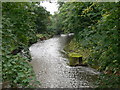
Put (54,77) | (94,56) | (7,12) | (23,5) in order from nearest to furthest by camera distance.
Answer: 1. (94,56)
2. (7,12)
3. (23,5)
4. (54,77)

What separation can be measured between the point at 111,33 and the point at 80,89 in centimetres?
175

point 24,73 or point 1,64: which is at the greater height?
point 1,64

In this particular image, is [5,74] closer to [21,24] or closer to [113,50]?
[21,24]

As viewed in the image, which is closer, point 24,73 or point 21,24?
point 24,73

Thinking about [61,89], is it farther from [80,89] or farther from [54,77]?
[54,77]

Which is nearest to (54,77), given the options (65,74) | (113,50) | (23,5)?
(65,74)

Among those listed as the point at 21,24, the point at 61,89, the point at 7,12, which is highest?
the point at 7,12

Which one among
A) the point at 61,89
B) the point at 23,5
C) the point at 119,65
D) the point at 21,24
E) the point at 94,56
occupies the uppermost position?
the point at 23,5

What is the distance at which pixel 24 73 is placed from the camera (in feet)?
7.05

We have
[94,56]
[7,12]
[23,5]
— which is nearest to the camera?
[94,56]

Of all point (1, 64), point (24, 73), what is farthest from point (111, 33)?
point (1, 64)

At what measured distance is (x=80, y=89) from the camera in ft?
10.6

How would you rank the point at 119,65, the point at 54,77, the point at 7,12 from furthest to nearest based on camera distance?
1. the point at 54,77
2. the point at 7,12
3. the point at 119,65

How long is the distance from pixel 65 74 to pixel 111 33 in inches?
104
